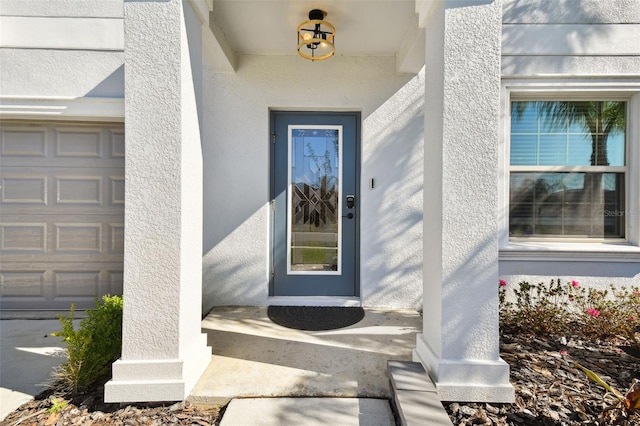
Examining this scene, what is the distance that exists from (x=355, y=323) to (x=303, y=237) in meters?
1.23

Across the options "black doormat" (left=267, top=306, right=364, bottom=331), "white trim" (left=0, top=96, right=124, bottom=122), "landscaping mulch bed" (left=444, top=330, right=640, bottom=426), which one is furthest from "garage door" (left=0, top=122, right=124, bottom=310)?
"landscaping mulch bed" (left=444, top=330, right=640, bottom=426)

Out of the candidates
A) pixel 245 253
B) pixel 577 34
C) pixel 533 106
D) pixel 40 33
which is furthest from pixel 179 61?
pixel 577 34

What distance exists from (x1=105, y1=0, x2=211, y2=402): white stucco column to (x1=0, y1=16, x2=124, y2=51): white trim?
187cm

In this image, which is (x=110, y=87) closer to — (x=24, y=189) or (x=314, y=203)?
(x=24, y=189)

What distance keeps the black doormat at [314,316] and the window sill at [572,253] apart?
1801mm

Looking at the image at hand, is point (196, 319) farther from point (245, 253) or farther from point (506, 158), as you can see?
point (506, 158)

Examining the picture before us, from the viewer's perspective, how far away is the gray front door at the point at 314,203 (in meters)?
4.02

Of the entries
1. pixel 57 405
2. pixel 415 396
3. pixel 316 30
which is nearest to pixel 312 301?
pixel 415 396

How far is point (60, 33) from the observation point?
3539 millimetres

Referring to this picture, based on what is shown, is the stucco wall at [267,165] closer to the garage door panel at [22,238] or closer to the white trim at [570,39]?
the white trim at [570,39]

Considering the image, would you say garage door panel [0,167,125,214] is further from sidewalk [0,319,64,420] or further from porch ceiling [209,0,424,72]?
porch ceiling [209,0,424,72]

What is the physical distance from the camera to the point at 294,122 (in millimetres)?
4016

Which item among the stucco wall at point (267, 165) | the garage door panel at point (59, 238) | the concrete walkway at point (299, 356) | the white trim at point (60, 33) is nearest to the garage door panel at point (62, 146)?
the garage door panel at point (59, 238)

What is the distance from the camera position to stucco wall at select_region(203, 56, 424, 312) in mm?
3879
